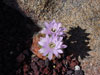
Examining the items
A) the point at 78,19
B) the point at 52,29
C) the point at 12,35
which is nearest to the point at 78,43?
the point at 78,19

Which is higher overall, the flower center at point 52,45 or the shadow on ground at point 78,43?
the shadow on ground at point 78,43

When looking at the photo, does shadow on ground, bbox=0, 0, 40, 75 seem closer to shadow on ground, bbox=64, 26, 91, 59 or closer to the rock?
the rock

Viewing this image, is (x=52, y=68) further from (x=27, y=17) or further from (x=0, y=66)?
(x=27, y=17)

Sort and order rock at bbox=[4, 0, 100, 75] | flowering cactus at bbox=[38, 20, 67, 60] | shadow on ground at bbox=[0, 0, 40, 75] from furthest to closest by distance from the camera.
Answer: rock at bbox=[4, 0, 100, 75] < shadow on ground at bbox=[0, 0, 40, 75] < flowering cactus at bbox=[38, 20, 67, 60]

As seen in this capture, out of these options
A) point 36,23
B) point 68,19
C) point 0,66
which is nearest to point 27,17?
point 36,23

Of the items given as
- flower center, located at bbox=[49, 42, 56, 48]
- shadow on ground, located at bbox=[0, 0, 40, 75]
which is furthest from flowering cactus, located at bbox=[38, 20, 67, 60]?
shadow on ground, located at bbox=[0, 0, 40, 75]

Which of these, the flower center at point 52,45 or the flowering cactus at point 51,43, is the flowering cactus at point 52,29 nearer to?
the flowering cactus at point 51,43

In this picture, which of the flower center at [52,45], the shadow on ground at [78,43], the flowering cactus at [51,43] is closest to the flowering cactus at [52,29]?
the flowering cactus at [51,43]
